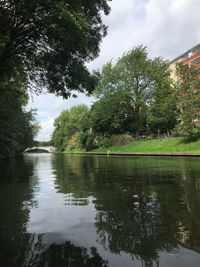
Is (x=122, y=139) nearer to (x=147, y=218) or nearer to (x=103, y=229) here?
(x=147, y=218)

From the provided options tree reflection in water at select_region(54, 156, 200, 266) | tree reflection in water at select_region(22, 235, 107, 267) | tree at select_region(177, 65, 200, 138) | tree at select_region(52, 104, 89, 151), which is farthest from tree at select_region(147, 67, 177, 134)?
tree at select_region(52, 104, 89, 151)

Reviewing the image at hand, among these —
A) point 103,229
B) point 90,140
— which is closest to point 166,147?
point 90,140

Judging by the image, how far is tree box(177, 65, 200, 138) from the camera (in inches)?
2112

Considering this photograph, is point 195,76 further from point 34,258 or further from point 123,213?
point 34,258

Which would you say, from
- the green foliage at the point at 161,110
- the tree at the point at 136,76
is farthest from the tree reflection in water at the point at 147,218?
the tree at the point at 136,76

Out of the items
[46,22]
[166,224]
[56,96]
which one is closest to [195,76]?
[56,96]

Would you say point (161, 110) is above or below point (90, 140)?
above

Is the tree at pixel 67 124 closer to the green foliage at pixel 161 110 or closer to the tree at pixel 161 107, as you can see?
the green foliage at pixel 161 110

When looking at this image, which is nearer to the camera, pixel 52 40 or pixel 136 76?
pixel 52 40

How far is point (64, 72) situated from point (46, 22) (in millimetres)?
4030

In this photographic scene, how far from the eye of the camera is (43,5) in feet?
53.0

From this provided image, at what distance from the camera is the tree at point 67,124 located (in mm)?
149250

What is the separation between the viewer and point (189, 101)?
5425cm

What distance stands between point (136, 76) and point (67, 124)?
277 feet
